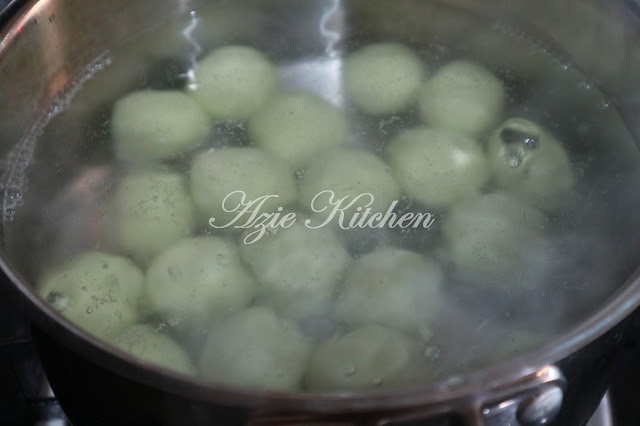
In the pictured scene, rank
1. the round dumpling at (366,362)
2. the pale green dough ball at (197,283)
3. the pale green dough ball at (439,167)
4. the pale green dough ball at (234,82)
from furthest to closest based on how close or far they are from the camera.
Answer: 1. the pale green dough ball at (234,82)
2. the pale green dough ball at (439,167)
3. the pale green dough ball at (197,283)
4. the round dumpling at (366,362)

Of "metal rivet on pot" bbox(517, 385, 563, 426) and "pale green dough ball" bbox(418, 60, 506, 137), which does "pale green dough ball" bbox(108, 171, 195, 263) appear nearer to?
"pale green dough ball" bbox(418, 60, 506, 137)

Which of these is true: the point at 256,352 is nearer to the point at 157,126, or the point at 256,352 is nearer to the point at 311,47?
the point at 157,126

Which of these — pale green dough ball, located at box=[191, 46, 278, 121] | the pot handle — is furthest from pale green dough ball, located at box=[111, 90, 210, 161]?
the pot handle

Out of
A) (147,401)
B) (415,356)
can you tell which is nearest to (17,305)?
(147,401)

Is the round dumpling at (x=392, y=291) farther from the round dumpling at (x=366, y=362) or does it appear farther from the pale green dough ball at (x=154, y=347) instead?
the pale green dough ball at (x=154, y=347)

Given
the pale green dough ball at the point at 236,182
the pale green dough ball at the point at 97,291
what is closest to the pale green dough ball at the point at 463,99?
the pale green dough ball at the point at 236,182

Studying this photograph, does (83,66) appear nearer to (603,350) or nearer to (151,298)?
(151,298)
